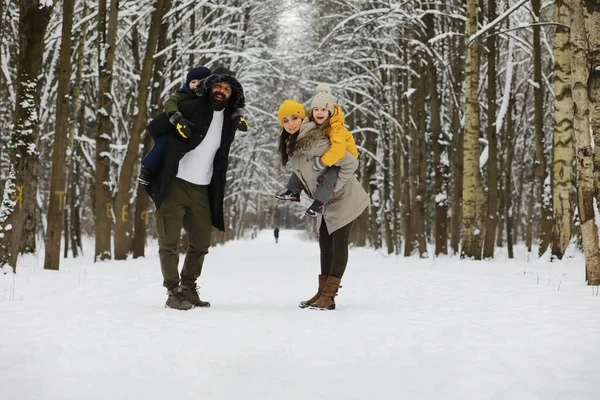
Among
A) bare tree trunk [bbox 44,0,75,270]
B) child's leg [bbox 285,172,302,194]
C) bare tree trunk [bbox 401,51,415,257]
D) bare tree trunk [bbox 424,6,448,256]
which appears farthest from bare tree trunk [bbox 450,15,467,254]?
child's leg [bbox 285,172,302,194]

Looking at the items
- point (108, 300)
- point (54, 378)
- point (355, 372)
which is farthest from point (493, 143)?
point (54, 378)

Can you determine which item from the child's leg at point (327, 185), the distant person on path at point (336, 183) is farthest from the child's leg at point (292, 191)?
the child's leg at point (327, 185)

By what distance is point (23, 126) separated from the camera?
7.73 metres

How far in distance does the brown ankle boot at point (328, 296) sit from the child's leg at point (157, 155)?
5.64ft

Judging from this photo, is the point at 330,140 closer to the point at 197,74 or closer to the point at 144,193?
the point at 197,74

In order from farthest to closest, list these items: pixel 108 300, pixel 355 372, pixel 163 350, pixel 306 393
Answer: pixel 108 300 < pixel 163 350 < pixel 355 372 < pixel 306 393

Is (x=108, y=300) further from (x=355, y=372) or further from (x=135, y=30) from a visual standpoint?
(x=135, y=30)

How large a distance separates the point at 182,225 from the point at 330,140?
1465mm

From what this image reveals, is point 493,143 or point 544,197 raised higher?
point 493,143

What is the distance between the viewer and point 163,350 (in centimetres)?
283

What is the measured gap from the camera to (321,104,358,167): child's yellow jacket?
4.39 metres

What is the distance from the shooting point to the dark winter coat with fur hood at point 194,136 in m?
4.34

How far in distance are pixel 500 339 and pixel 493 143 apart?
9.61 metres

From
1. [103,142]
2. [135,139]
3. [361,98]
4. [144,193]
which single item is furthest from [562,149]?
[361,98]
